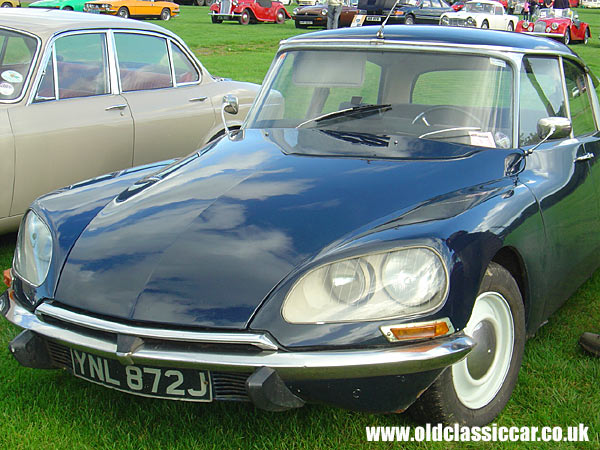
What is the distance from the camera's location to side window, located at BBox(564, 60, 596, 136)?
4191mm

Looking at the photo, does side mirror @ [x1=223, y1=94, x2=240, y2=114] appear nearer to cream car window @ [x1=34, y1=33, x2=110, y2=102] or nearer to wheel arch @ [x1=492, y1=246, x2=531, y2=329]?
cream car window @ [x1=34, y1=33, x2=110, y2=102]

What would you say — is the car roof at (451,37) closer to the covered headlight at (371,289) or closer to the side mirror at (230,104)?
the side mirror at (230,104)

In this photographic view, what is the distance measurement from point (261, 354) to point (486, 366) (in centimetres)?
103

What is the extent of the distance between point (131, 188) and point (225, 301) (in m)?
1.09

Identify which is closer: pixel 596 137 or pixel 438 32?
pixel 438 32

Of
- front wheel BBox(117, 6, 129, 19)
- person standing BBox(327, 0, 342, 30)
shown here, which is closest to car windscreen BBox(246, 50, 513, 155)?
person standing BBox(327, 0, 342, 30)

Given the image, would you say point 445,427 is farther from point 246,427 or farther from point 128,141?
point 128,141

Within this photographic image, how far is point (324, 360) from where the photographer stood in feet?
7.82

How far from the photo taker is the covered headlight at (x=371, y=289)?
245 cm

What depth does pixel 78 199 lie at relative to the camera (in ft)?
10.9

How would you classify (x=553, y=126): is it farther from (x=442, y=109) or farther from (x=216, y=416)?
(x=216, y=416)

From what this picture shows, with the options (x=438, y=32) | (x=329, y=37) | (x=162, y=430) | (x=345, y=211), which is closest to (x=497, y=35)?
(x=438, y=32)

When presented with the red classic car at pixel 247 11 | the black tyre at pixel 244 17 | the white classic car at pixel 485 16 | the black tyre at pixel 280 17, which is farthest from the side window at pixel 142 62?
the black tyre at pixel 280 17

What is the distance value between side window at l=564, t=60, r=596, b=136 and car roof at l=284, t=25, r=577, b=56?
165mm
